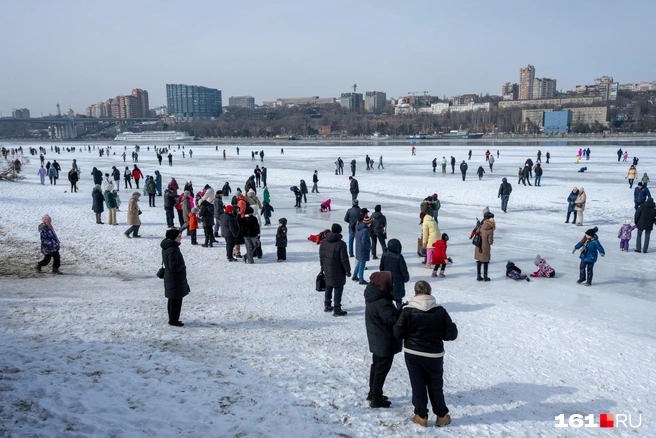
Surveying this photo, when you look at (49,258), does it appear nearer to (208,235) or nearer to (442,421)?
(208,235)

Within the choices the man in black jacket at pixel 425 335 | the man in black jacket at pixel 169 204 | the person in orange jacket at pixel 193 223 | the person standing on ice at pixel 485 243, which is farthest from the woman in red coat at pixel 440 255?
the man in black jacket at pixel 169 204

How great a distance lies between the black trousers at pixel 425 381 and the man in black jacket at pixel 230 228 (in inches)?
288

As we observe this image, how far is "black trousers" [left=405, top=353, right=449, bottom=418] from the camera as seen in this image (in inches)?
167

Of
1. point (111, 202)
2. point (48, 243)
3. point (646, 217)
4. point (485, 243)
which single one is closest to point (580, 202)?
point (646, 217)

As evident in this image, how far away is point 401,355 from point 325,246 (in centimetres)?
197

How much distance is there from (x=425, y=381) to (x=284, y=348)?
241 centimetres

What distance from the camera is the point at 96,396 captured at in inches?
186

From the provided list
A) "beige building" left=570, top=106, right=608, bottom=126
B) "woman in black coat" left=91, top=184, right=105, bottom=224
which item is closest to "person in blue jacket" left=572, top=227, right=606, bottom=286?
"woman in black coat" left=91, top=184, right=105, bottom=224

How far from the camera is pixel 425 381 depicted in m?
4.39

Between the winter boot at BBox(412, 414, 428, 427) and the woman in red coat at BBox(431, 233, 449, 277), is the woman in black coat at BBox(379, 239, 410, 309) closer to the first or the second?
the winter boot at BBox(412, 414, 428, 427)

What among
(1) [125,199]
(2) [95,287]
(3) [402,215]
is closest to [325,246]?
(2) [95,287]

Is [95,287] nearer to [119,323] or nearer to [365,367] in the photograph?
[119,323]

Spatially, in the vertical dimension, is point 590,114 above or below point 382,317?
above

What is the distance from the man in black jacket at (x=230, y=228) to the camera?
1100 centimetres
